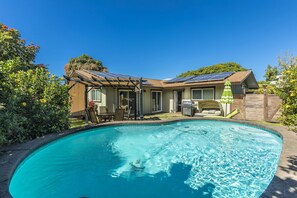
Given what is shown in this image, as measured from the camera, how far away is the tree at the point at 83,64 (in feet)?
100.0

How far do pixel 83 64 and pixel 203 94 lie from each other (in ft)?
82.3

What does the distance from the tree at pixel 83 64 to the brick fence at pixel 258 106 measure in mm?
26470

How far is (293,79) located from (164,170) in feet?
27.5

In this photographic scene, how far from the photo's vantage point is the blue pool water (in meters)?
3.92

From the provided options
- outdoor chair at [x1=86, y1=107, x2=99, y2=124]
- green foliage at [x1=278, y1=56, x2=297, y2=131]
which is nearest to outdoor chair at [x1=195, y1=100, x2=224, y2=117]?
green foliage at [x1=278, y1=56, x2=297, y2=131]

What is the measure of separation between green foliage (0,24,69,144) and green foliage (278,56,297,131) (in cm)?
1228

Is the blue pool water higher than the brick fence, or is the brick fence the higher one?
the brick fence

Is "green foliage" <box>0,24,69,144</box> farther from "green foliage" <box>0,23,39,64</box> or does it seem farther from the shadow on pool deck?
the shadow on pool deck

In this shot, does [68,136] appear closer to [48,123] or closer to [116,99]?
[48,123]

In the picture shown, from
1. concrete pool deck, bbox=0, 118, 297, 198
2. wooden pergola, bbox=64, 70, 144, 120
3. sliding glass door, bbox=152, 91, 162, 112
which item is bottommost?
concrete pool deck, bbox=0, 118, 297, 198

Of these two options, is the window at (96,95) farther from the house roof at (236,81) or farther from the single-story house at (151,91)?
the house roof at (236,81)

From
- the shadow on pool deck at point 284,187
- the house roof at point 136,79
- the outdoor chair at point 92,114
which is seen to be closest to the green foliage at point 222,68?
the house roof at point 136,79

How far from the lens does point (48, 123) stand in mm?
7840

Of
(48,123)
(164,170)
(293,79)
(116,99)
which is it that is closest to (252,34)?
(293,79)
